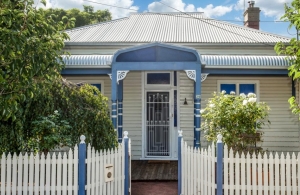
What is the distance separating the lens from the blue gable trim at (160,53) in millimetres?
8156

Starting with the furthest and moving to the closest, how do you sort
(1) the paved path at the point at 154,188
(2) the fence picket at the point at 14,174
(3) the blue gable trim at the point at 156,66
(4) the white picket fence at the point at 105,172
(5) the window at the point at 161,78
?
(5) the window at the point at 161,78, (3) the blue gable trim at the point at 156,66, (1) the paved path at the point at 154,188, (4) the white picket fence at the point at 105,172, (2) the fence picket at the point at 14,174

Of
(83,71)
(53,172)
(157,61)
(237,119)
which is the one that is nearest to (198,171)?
(237,119)

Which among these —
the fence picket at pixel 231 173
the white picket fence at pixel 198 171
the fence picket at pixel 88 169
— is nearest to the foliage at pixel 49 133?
the fence picket at pixel 88 169

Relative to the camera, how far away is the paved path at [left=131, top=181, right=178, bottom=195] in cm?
661

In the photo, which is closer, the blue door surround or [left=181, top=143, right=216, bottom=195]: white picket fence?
[left=181, top=143, right=216, bottom=195]: white picket fence

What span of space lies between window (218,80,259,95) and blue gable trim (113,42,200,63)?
7.42 ft

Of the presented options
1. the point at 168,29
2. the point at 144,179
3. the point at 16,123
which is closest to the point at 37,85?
the point at 16,123

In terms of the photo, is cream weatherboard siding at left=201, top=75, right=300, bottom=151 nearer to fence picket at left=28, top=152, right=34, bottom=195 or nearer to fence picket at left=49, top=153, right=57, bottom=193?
fence picket at left=49, top=153, right=57, bottom=193

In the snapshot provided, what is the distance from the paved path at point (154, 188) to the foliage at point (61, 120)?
49.3 inches

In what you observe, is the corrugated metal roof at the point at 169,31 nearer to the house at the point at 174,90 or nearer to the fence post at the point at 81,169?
the house at the point at 174,90

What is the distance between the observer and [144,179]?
7.51 meters

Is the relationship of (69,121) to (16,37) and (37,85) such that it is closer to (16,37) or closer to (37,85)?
(37,85)

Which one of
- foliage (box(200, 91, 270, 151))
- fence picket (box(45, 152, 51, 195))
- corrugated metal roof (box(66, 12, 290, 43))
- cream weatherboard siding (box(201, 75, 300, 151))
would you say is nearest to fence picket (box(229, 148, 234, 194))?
foliage (box(200, 91, 270, 151))

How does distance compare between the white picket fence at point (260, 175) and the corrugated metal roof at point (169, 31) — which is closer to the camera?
the white picket fence at point (260, 175)
